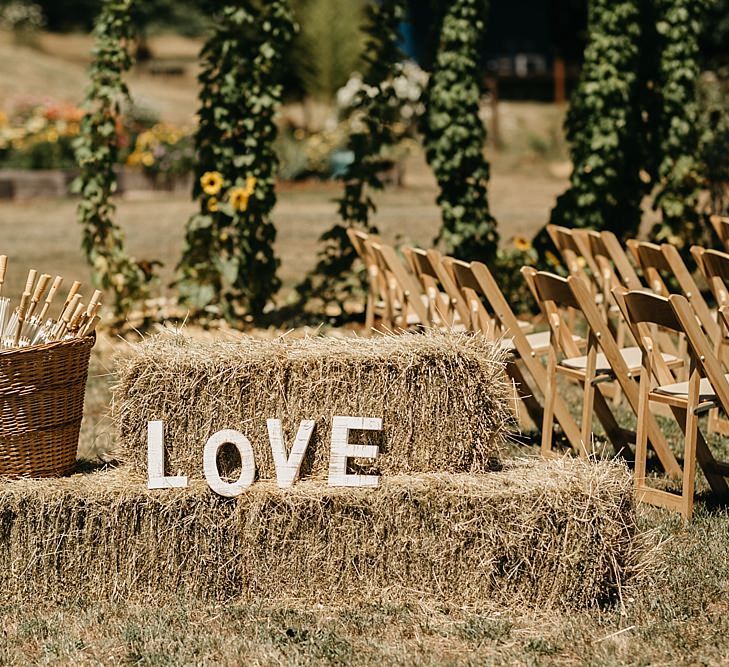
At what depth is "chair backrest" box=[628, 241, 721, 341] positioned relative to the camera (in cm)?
542

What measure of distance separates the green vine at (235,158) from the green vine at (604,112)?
2508 mm

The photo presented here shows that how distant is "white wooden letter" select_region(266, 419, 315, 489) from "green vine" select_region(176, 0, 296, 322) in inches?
162

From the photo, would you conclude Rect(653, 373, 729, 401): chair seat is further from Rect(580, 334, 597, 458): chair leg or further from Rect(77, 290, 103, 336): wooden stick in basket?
Rect(77, 290, 103, 336): wooden stick in basket

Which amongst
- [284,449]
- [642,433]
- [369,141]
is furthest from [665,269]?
[369,141]

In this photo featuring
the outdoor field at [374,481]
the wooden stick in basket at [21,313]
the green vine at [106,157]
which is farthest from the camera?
the green vine at [106,157]

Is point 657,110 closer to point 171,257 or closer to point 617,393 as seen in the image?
point 617,393

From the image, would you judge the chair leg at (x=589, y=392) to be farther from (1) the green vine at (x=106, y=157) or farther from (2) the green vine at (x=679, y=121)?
(2) the green vine at (x=679, y=121)

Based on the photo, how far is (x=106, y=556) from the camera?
406cm

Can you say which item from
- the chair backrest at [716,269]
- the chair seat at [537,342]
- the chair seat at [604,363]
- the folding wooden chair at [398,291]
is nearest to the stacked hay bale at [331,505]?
the chair seat at [604,363]

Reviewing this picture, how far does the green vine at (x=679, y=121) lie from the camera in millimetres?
9203

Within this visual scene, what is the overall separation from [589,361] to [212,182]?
3.83 metres

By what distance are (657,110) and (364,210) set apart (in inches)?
110

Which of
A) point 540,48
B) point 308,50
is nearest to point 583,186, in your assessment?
point 308,50

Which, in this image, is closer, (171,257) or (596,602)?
(596,602)
